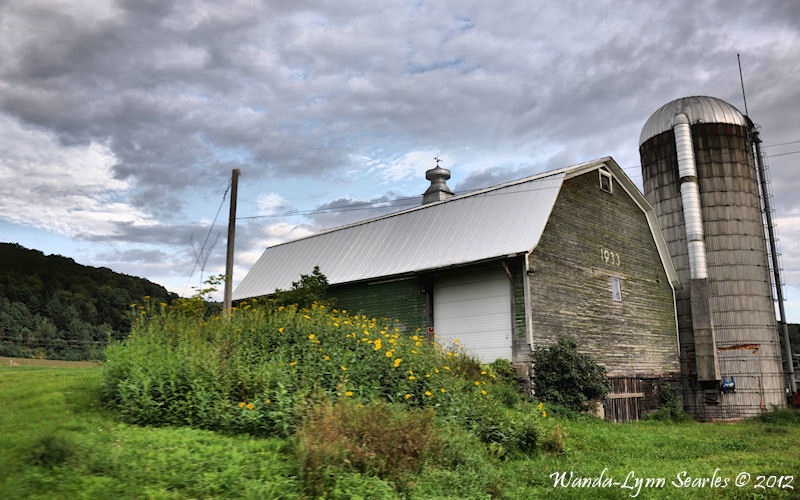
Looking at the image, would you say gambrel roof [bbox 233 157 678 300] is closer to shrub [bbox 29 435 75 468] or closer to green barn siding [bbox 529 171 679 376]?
green barn siding [bbox 529 171 679 376]

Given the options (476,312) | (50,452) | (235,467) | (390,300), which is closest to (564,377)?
(476,312)

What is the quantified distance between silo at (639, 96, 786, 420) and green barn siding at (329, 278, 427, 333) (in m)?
11.1

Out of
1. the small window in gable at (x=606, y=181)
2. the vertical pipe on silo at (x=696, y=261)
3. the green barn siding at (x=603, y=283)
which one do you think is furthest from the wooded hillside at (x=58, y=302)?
the vertical pipe on silo at (x=696, y=261)

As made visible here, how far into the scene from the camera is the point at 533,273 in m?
17.6

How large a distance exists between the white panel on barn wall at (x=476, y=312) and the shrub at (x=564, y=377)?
104 centimetres

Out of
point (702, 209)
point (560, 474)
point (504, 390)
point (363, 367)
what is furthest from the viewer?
point (702, 209)

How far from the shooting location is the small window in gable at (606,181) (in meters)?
21.6

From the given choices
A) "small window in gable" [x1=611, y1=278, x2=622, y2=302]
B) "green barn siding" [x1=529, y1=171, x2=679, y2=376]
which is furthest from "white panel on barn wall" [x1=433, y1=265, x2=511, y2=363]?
"small window in gable" [x1=611, y1=278, x2=622, y2=302]

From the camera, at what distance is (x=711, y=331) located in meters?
22.9

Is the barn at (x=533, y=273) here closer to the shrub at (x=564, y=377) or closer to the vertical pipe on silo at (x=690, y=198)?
the shrub at (x=564, y=377)

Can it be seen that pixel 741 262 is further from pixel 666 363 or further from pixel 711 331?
pixel 666 363

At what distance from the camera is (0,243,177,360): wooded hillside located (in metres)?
33.6

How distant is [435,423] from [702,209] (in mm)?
20084

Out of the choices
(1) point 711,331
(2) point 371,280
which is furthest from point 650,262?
(2) point 371,280
